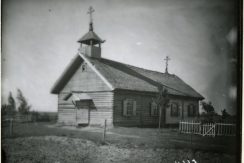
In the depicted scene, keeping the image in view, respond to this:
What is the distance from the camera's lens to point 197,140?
3471 millimetres

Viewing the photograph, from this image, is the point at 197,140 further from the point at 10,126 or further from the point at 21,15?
the point at 21,15

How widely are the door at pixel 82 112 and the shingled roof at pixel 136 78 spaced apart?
15.8 inches

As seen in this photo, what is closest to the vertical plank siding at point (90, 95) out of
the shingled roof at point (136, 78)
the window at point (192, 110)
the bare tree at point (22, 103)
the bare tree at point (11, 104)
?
the shingled roof at point (136, 78)

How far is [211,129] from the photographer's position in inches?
136

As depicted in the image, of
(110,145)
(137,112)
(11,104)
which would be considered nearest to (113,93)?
(137,112)

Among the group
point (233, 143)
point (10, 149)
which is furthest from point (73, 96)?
point (233, 143)

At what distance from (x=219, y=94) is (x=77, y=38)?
5.64 feet

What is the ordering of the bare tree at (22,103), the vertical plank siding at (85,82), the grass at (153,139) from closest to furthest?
the grass at (153,139) → the vertical plank siding at (85,82) → the bare tree at (22,103)

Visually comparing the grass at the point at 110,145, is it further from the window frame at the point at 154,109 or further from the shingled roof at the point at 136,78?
the shingled roof at the point at 136,78

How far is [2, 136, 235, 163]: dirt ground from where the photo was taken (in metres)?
3.47

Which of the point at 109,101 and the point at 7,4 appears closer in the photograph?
the point at 109,101

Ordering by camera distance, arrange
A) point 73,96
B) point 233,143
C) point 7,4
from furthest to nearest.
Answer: point 7,4 → point 73,96 → point 233,143

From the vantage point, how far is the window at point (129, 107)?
3.59 metres

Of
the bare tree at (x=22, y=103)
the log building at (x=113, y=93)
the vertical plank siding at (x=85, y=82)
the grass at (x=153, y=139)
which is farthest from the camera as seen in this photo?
the bare tree at (x=22, y=103)
